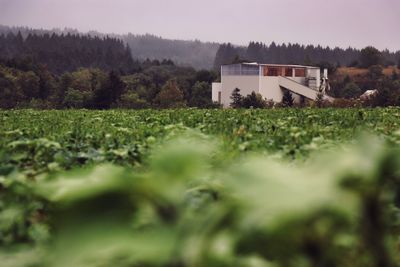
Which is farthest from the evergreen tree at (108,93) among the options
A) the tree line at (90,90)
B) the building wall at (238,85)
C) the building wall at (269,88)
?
the building wall at (269,88)

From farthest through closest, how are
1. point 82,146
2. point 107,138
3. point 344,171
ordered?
point 107,138
point 82,146
point 344,171

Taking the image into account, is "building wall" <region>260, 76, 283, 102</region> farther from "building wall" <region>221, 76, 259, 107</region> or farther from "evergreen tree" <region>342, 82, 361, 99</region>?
"evergreen tree" <region>342, 82, 361, 99</region>

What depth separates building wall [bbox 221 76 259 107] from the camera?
7569 cm

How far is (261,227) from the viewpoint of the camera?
0.79m

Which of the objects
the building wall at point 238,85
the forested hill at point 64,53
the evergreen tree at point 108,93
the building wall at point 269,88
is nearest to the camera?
the evergreen tree at point 108,93

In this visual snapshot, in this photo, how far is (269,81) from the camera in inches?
2980

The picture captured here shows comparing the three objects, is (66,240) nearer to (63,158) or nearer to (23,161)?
(63,158)

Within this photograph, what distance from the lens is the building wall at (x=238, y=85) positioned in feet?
248

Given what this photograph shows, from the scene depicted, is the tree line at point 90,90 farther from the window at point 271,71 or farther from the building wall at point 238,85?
the window at point 271,71

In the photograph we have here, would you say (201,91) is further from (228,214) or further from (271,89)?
(228,214)

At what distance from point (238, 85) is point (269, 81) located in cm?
436

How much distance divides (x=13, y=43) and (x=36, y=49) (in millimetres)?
19532

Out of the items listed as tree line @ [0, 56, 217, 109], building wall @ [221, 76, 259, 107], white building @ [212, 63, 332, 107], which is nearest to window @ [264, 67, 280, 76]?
white building @ [212, 63, 332, 107]

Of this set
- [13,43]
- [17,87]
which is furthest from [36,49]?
[17,87]
